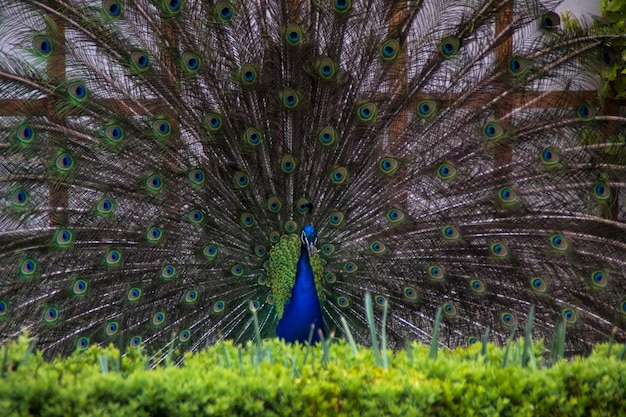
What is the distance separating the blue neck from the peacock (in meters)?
0.01

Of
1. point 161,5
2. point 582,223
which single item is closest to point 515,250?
point 582,223

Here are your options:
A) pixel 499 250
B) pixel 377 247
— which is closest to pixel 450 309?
pixel 499 250

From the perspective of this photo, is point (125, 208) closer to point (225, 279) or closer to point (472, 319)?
point (225, 279)

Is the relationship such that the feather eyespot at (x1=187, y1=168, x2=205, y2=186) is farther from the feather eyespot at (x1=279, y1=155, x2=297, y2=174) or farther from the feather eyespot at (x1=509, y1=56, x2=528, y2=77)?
the feather eyespot at (x1=509, y1=56, x2=528, y2=77)

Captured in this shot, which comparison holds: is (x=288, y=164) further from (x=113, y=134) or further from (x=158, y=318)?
(x=158, y=318)

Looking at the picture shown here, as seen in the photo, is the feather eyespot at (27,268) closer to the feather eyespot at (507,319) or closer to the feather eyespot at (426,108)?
the feather eyespot at (426,108)

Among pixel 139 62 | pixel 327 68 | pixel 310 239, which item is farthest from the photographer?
pixel 327 68

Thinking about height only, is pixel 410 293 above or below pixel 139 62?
below

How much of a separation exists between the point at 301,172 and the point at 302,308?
37.8 inches

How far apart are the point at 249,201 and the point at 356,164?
0.69 m

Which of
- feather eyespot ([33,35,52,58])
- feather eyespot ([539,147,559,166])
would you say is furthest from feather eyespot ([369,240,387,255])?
feather eyespot ([33,35,52,58])

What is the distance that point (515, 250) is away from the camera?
5.14m

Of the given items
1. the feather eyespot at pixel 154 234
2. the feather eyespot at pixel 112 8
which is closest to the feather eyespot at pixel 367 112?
the feather eyespot at pixel 154 234

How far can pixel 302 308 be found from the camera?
4664 mm
